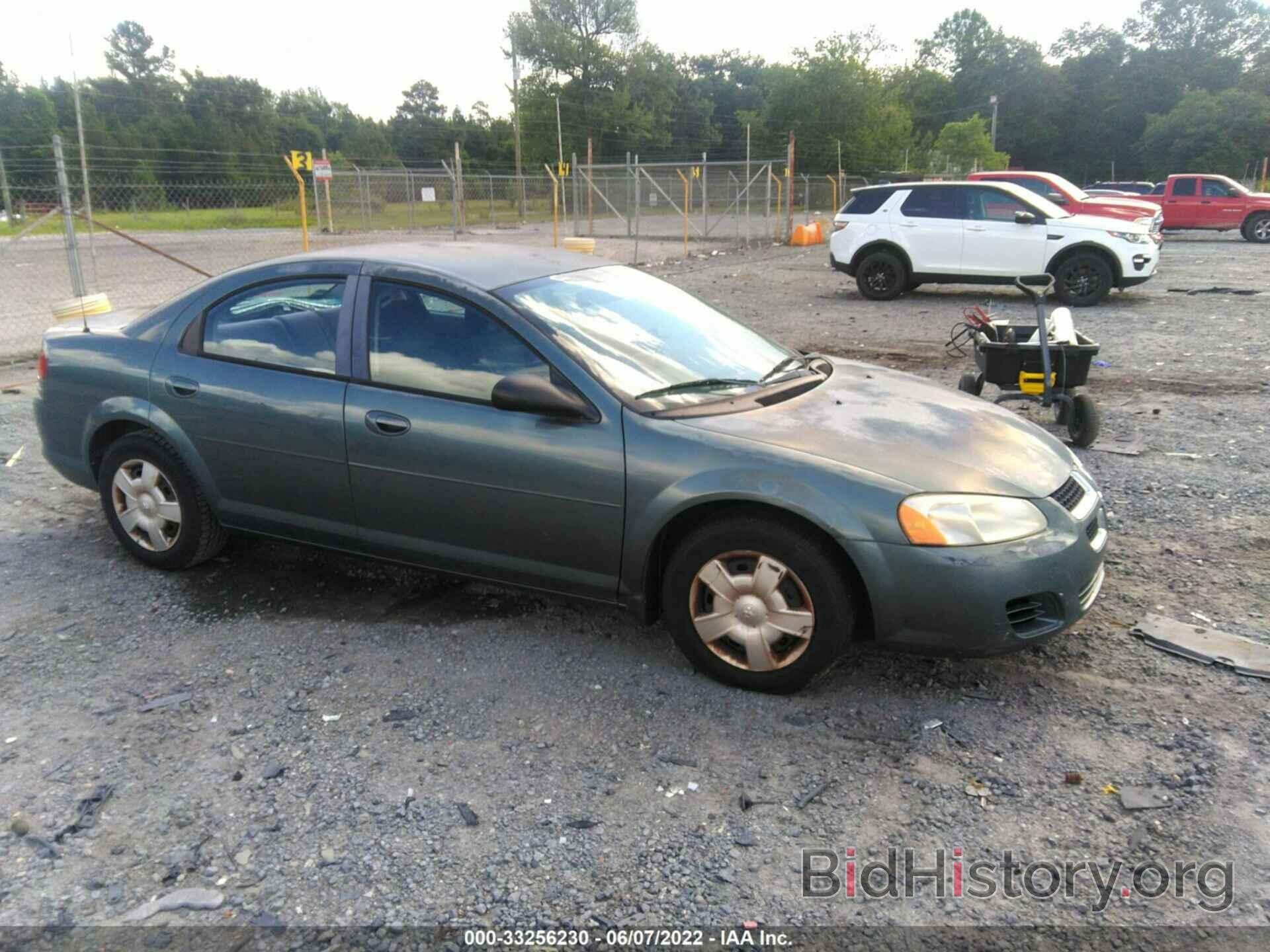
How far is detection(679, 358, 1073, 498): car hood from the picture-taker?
335cm

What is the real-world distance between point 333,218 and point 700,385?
27.8 metres

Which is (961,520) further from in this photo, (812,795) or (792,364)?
(792,364)

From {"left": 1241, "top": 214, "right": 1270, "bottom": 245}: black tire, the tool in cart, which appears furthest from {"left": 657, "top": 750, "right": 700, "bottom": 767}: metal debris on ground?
{"left": 1241, "top": 214, "right": 1270, "bottom": 245}: black tire

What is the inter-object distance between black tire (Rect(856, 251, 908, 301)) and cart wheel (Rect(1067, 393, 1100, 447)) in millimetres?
8138

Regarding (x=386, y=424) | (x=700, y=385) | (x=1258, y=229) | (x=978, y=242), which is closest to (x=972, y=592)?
(x=700, y=385)

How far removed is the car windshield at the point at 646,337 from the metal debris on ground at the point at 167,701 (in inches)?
75.0

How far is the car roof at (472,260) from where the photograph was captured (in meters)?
3.97

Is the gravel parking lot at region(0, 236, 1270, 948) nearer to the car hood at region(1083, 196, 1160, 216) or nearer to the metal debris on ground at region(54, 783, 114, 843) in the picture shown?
the metal debris on ground at region(54, 783, 114, 843)

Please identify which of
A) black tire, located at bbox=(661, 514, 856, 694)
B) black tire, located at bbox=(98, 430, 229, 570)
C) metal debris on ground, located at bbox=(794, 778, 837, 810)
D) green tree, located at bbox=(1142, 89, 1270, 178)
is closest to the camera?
metal debris on ground, located at bbox=(794, 778, 837, 810)

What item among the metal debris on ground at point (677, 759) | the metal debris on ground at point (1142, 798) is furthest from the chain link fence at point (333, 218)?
the metal debris on ground at point (1142, 798)

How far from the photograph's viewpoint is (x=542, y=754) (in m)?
3.16

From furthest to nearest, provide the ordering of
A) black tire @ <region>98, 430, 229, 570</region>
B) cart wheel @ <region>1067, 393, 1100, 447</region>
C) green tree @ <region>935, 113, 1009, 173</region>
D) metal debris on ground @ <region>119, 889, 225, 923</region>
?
green tree @ <region>935, 113, 1009, 173</region>
cart wheel @ <region>1067, 393, 1100, 447</region>
black tire @ <region>98, 430, 229, 570</region>
metal debris on ground @ <region>119, 889, 225, 923</region>

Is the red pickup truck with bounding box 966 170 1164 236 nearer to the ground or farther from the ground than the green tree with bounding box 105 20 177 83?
nearer to the ground

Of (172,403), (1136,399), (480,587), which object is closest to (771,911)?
(480,587)
